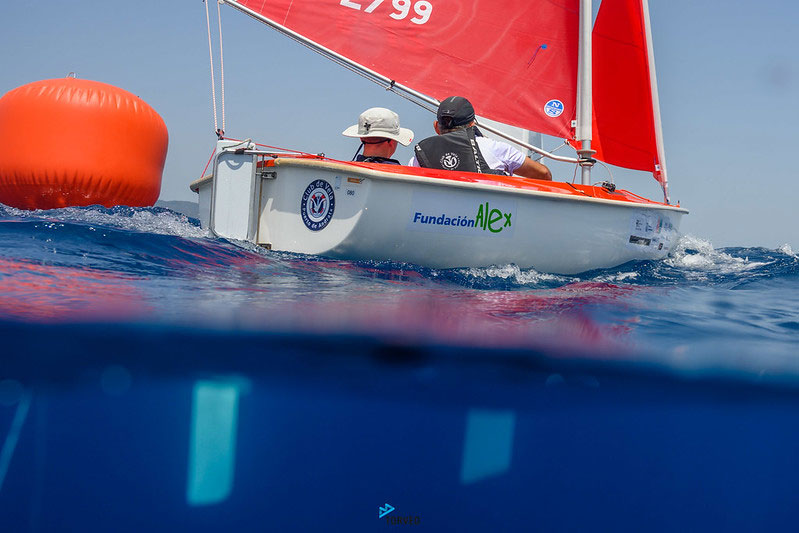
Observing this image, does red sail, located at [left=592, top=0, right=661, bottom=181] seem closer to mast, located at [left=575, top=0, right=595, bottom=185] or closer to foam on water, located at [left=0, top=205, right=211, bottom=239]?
mast, located at [left=575, top=0, right=595, bottom=185]

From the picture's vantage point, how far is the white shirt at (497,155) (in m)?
4.45

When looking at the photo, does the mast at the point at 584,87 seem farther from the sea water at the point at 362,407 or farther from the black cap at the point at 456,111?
the sea water at the point at 362,407

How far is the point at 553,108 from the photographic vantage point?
5.70 metres

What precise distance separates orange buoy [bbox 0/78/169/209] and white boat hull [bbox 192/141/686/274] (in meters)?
2.79

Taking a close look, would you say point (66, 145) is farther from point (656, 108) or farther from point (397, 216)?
point (656, 108)

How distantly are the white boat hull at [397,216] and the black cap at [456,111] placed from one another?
2.36 feet

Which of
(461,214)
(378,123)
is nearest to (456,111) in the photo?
(378,123)

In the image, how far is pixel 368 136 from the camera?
4.36m

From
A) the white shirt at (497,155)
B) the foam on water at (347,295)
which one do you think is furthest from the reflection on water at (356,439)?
the white shirt at (497,155)

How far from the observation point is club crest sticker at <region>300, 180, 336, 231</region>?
3.80 meters

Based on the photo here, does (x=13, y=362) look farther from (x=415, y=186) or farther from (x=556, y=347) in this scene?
(x=415, y=186)

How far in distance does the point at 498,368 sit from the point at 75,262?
1924 mm

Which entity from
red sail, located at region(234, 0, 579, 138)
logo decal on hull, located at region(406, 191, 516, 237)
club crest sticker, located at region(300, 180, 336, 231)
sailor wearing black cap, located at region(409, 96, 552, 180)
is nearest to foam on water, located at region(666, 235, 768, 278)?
red sail, located at region(234, 0, 579, 138)

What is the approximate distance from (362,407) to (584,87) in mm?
3998
